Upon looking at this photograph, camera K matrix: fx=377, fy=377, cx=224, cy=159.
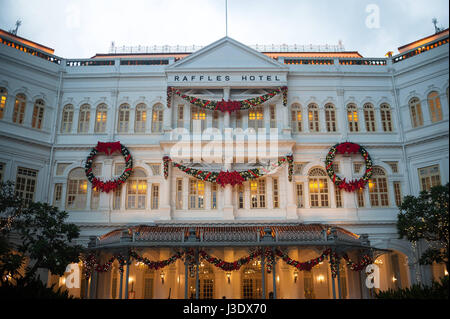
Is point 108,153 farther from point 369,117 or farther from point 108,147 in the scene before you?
point 369,117

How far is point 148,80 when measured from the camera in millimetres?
25875

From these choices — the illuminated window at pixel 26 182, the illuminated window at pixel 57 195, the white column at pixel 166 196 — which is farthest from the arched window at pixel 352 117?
the illuminated window at pixel 26 182

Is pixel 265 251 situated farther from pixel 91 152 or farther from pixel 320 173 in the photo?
pixel 91 152

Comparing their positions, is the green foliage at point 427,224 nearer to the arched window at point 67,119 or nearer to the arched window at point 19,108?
the arched window at point 67,119

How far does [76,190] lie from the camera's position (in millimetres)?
23938

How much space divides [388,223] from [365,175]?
125 inches

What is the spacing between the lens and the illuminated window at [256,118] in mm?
25016

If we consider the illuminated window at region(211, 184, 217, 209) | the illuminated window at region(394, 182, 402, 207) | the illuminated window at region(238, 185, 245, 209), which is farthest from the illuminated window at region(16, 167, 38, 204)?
the illuminated window at region(394, 182, 402, 207)

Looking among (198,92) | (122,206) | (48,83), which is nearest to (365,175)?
(198,92)

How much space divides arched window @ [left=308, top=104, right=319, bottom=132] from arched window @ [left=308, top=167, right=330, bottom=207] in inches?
112

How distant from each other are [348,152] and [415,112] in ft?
16.4

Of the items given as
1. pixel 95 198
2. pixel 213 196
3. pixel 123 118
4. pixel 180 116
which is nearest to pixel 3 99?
pixel 123 118

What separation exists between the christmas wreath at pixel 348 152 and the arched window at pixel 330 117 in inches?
67.8

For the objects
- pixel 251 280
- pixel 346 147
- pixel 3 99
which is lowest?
pixel 251 280
